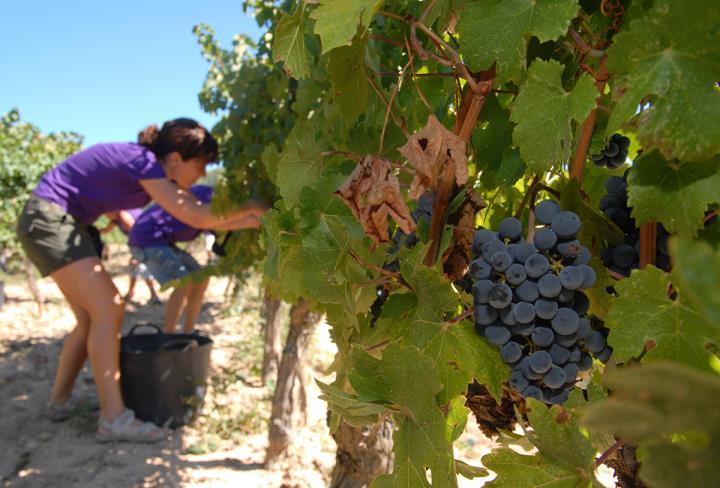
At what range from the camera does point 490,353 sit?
2.60ft

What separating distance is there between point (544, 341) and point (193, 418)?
149 inches

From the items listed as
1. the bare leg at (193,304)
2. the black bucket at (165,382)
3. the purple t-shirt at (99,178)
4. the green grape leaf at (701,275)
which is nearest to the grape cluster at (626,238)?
the green grape leaf at (701,275)

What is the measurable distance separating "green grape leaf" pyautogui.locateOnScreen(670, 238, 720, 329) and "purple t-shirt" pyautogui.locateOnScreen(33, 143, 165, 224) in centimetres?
333

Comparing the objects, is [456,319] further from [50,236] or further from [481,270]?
[50,236]

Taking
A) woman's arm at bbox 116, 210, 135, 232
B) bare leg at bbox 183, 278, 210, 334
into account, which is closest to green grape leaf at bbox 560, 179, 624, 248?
bare leg at bbox 183, 278, 210, 334

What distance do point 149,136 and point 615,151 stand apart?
10.4 ft

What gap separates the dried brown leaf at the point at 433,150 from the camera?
80 cm

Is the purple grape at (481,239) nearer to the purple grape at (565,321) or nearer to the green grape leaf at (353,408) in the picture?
the purple grape at (565,321)

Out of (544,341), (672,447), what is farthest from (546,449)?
(672,447)

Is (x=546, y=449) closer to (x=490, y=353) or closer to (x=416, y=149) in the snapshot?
(x=490, y=353)

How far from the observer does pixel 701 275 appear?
0.78 feet

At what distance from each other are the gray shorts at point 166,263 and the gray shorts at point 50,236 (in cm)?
113

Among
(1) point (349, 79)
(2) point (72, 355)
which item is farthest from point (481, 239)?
(2) point (72, 355)

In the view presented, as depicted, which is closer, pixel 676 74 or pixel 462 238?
pixel 676 74
